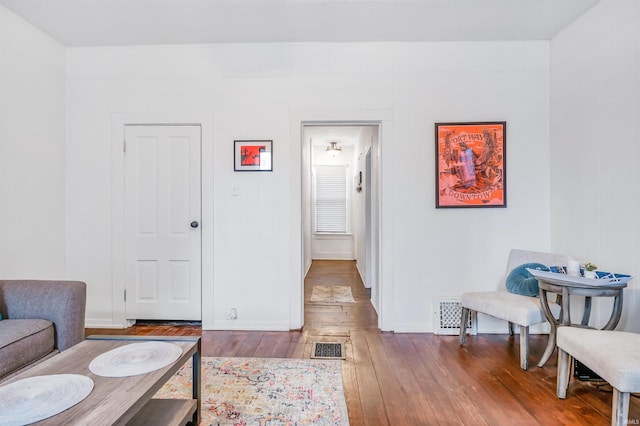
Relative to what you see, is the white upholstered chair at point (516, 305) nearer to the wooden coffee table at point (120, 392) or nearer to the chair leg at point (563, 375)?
the chair leg at point (563, 375)

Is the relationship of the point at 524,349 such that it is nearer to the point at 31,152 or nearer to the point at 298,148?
the point at 298,148

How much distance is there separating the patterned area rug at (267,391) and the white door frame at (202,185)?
806 mm

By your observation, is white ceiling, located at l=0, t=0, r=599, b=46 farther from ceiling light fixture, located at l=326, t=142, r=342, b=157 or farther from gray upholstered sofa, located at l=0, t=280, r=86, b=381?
ceiling light fixture, located at l=326, t=142, r=342, b=157

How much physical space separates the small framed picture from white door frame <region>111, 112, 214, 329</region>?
255mm

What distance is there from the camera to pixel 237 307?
298cm

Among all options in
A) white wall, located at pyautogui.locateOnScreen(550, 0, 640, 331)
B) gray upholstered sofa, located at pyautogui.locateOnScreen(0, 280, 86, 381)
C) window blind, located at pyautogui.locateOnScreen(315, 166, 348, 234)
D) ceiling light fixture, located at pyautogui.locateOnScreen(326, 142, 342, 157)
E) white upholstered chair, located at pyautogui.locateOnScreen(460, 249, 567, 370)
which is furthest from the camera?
window blind, located at pyautogui.locateOnScreen(315, 166, 348, 234)

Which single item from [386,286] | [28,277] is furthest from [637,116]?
[28,277]

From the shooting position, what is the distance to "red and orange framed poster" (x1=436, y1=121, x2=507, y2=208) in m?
2.87

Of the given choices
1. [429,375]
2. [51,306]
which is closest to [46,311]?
[51,306]

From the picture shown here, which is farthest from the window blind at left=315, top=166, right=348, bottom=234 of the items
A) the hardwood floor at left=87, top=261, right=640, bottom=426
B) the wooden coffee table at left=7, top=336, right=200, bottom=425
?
the wooden coffee table at left=7, top=336, right=200, bottom=425

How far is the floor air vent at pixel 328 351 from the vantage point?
7.89 ft

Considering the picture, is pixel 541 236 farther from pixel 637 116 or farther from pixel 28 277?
pixel 28 277

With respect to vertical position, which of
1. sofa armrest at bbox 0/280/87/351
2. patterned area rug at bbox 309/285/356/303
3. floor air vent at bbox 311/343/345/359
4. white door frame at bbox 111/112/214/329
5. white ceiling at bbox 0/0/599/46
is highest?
white ceiling at bbox 0/0/599/46

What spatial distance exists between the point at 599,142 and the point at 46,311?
3.77m
